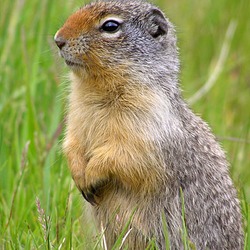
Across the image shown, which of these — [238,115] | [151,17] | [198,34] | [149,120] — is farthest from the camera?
[198,34]

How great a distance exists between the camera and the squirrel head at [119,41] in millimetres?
5008

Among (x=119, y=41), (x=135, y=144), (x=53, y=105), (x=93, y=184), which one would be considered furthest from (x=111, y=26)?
(x=53, y=105)

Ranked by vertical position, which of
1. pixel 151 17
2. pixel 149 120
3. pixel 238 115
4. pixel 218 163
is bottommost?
pixel 238 115

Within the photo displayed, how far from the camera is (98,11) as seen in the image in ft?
16.8

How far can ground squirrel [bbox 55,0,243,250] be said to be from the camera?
502 centimetres

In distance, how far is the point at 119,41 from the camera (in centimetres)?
517

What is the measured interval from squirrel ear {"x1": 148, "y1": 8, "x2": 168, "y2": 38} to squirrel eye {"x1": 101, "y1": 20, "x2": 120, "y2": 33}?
10.5 inches

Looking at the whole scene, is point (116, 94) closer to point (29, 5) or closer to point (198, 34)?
point (29, 5)

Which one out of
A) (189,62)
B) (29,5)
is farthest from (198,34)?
(29,5)

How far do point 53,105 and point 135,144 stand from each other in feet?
7.01

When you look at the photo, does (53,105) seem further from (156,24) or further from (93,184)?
(93,184)

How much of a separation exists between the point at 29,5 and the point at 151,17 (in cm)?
268

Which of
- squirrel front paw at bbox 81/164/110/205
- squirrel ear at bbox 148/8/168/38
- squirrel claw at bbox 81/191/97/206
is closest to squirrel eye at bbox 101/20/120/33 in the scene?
squirrel ear at bbox 148/8/168/38

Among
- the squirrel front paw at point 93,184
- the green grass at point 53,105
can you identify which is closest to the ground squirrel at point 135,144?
the squirrel front paw at point 93,184
